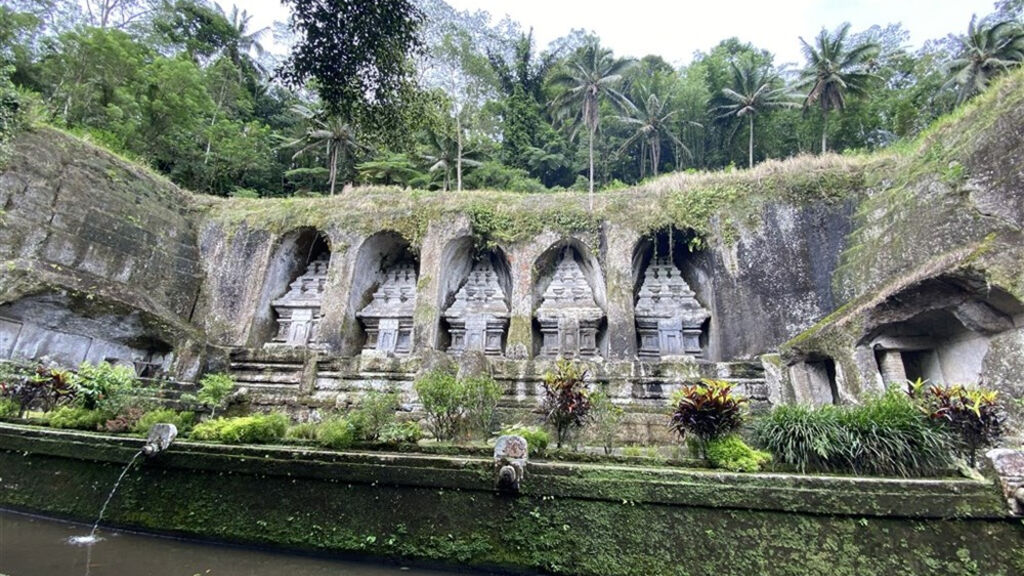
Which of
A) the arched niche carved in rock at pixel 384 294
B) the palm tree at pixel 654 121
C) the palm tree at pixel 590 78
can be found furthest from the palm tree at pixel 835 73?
the arched niche carved in rock at pixel 384 294

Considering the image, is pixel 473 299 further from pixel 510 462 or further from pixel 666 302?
pixel 510 462

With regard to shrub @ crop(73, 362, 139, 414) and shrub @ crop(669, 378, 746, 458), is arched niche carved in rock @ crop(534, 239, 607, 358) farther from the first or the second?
shrub @ crop(73, 362, 139, 414)

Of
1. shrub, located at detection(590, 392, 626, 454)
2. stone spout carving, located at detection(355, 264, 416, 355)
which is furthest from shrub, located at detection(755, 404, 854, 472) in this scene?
stone spout carving, located at detection(355, 264, 416, 355)

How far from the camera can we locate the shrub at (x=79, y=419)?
548cm

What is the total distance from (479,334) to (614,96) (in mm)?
18427

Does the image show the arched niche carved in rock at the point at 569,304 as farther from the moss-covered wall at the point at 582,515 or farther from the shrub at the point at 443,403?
the moss-covered wall at the point at 582,515

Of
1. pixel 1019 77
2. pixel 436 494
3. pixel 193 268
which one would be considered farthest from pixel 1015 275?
pixel 193 268

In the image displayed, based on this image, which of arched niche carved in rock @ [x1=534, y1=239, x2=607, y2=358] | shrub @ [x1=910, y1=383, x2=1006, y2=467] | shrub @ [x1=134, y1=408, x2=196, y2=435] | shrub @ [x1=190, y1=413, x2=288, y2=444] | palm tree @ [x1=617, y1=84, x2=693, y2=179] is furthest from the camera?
palm tree @ [x1=617, y1=84, x2=693, y2=179]

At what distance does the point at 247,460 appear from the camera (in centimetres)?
435

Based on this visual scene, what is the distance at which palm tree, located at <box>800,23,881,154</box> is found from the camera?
23.0m

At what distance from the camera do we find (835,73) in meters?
22.9

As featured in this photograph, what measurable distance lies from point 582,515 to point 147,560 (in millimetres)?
3418

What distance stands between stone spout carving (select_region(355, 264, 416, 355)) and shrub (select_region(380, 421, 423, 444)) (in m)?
9.49

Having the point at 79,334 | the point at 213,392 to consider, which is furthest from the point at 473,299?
the point at 79,334
